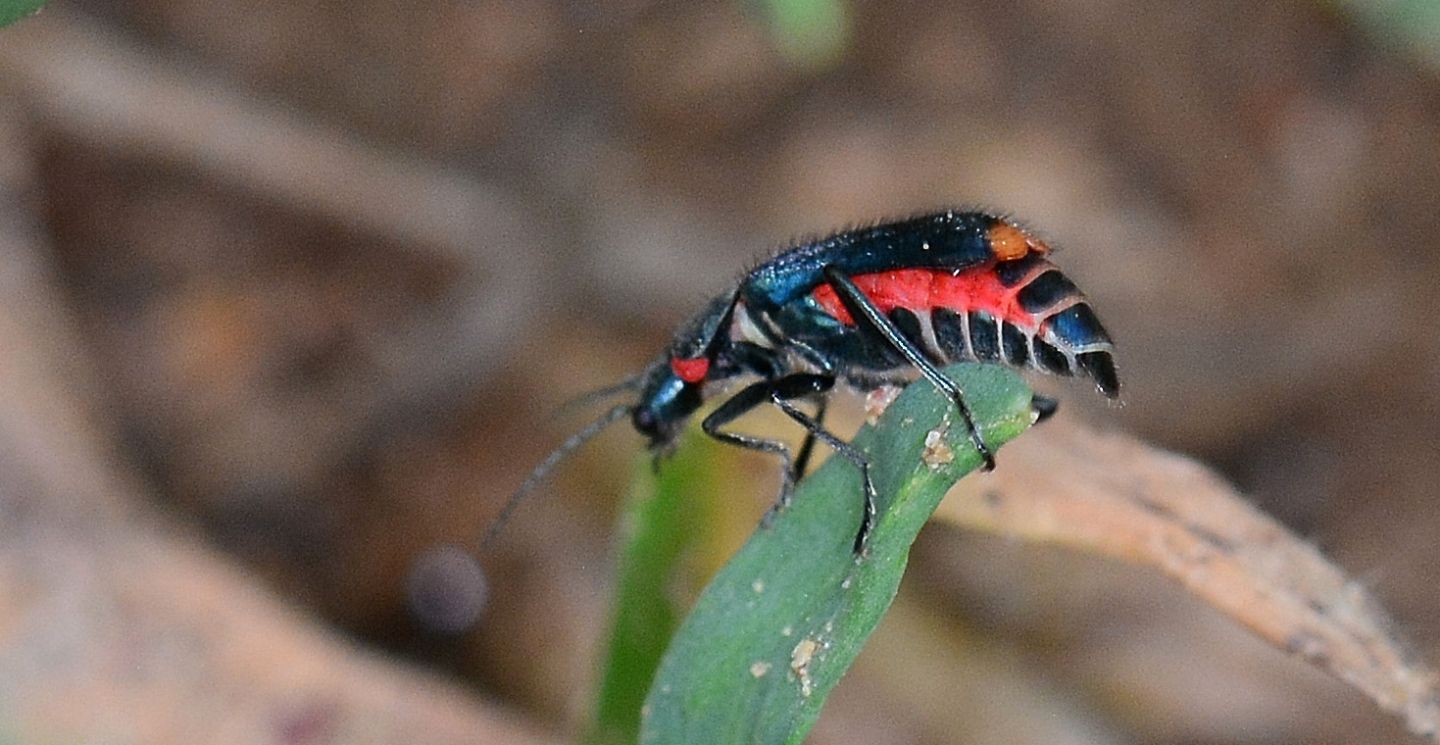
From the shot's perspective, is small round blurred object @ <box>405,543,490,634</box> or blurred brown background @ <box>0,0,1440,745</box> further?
small round blurred object @ <box>405,543,490,634</box>

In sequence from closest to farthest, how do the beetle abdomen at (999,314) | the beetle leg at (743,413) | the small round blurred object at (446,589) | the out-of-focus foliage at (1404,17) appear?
1. the beetle abdomen at (999,314)
2. the beetle leg at (743,413)
3. the out-of-focus foliage at (1404,17)
4. the small round blurred object at (446,589)

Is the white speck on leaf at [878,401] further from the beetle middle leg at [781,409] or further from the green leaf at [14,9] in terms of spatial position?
the green leaf at [14,9]

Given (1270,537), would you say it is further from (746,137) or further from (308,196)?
(308,196)

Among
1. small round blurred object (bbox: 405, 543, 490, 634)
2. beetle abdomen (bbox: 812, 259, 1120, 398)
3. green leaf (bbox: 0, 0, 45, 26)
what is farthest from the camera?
small round blurred object (bbox: 405, 543, 490, 634)

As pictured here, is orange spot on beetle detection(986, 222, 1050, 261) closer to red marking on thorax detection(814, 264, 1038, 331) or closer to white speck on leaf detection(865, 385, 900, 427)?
red marking on thorax detection(814, 264, 1038, 331)

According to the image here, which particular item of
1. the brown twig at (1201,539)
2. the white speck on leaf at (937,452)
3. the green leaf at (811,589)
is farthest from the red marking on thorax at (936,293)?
the white speck on leaf at (937,452)

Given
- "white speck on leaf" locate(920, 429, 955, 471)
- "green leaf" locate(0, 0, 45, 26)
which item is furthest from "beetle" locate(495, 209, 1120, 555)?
"green leaf" locate(0, 0, 45, 26)

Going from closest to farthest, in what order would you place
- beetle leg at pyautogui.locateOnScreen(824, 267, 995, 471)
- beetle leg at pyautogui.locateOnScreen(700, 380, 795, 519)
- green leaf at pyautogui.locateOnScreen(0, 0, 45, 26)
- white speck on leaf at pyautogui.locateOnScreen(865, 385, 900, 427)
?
1. green leaf at pyautogui.locateOnScreen(0, 0, 45, 26)
2. white speck on leaf at pyautogui.locateOnScreen(865, 385, 900, 427)
3. beetle leg at pyautogui.locateOnScreen(824, 267, 995, 471)
4. beetle leg at pyautogui.locateOnScreen(700, 380, 795, 519)
